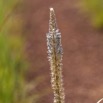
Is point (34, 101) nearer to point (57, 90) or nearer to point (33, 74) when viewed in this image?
point (33, 74)

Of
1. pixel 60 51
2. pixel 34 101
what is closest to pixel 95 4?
pixel 34 101

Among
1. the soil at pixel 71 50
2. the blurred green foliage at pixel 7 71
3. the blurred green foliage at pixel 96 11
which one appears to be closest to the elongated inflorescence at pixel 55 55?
the blurred green foliage at pixel 7 71

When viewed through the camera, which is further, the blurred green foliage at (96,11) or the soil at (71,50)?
the blurred green foliage at (96,11)

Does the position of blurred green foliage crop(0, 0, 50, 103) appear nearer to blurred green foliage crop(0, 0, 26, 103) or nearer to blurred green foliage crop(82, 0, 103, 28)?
blurred green foliage crop(0, 0, 26, 103)

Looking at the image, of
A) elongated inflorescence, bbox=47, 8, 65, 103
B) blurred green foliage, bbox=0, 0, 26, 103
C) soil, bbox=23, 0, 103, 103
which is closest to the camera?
elongated inflorescence, bbox=47, 8, 65, 103

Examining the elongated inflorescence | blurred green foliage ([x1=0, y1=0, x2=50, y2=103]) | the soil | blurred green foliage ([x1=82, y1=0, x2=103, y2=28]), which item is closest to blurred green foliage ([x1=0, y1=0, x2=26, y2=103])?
blurred green foliage ([x1=0, y1=0, x2=50, y2=103])

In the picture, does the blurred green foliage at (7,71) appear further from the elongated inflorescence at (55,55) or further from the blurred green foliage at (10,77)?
the elongated inflorescence at (55,55)
